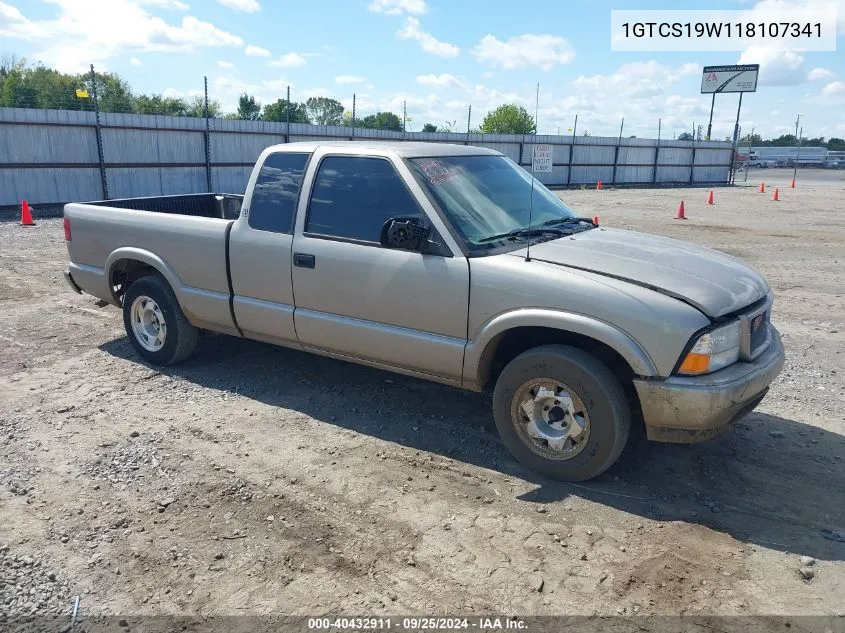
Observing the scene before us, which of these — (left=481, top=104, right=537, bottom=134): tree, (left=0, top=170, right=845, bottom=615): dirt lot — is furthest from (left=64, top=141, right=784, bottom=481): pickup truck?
(left=481, top=104, right=537, bottom=134): tree

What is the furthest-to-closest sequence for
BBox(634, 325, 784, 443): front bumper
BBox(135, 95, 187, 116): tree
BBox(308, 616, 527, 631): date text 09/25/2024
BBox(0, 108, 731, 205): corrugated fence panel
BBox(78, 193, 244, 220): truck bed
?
BBox(135, 95, 187, 116): tree
BBox(0, 108, 731, 205): corrugated fence panel
BBox(78, 193, 244, 220): truck bed
BBox(634, 325, 784, 443): front bumper
BBox(308, 616, 527, 631): date text 09/25/2024

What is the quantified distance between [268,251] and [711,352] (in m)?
3.17

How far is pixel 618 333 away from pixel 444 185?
1.63 meters


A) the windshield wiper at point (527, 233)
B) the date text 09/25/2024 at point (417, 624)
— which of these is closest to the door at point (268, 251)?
the windshield wiper at point (527, 233)

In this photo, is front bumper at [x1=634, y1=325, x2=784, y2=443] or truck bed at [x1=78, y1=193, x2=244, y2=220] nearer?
front bumper at [x1=634, y1=325, x2=784, y2=443]

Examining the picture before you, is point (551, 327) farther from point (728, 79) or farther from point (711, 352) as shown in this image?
point (728, 79)

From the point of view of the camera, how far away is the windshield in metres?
4.39

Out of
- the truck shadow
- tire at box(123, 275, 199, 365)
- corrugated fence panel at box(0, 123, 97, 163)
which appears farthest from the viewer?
corrugated fence panel at box(0, 123, 97, 163)

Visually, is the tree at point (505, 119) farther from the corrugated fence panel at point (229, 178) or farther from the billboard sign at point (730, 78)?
the corrugated fence panel at point (229, 178)

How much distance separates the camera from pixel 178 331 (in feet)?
19.0

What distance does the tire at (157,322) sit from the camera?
5785 mm

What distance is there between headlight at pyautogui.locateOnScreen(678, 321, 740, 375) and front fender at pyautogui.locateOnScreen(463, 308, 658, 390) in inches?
7.5

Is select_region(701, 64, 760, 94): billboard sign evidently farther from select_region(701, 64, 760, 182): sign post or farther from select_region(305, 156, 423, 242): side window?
select_region(305, 156, 423, 242): side window

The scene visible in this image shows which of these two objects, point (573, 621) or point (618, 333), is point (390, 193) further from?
point (573, 621)
